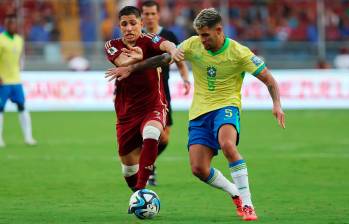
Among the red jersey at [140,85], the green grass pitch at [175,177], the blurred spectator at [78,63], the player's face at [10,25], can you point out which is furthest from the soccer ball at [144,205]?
the blurred spectator at [78,63]

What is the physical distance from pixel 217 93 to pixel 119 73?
1059 millimetres

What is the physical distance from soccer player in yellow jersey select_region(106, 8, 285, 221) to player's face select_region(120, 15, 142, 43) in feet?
1.50

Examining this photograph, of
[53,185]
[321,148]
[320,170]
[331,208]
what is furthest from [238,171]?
Result: [321,148]

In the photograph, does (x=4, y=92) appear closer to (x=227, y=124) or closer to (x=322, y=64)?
(x=227, y=124)

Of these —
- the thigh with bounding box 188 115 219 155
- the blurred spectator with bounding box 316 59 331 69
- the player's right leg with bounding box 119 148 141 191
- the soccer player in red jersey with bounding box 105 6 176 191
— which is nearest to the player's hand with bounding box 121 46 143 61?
the soccer player in red jersey with bounding box 105 6 176 191

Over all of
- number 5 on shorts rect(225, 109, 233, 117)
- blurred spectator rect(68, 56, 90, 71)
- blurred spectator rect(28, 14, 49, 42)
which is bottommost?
blurred spectator rect(68, 56, 90, 71)

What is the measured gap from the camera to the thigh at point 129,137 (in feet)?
32.3

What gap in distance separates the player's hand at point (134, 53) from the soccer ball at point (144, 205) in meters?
1.53

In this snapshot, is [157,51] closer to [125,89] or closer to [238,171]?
[125,89]

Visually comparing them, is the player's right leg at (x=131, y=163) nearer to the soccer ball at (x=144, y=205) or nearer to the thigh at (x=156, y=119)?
the thigh at (x=156, y=119)

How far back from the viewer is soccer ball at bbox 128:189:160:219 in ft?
29.5

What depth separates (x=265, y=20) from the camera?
30.1 m

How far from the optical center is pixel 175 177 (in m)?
13.3

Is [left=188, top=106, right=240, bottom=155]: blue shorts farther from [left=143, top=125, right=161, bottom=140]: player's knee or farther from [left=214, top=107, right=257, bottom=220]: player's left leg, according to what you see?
[left=143, top=125, right=161, bottom=140]: player's knee
